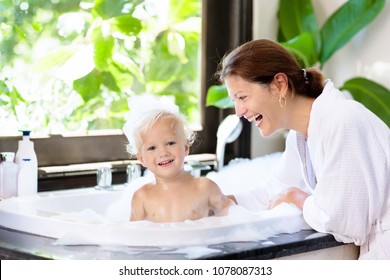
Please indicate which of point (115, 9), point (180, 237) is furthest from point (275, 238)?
point (115, 9)

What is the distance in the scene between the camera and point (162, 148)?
2.34 m

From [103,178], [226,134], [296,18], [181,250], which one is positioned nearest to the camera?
[181,250]

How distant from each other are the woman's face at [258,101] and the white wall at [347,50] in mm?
948

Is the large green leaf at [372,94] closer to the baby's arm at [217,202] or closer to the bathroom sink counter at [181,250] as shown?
the baby's arm at [217,202]

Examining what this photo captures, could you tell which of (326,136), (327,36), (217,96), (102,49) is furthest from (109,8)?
(326,136)

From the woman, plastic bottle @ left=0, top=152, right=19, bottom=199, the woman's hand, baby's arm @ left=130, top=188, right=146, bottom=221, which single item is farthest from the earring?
plastic bottle @ left=0, top=152, right=19, bottom=199

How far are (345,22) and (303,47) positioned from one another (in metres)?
0.19

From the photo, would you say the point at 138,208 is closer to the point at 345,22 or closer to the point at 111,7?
the point at 111,7

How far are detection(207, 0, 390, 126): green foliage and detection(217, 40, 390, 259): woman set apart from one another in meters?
0.68

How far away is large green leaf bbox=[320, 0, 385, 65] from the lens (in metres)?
2.98

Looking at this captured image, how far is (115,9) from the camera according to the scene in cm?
293

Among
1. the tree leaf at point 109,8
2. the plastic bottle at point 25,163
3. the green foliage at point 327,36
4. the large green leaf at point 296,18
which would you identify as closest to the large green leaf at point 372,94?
the green foliage at point 327,36

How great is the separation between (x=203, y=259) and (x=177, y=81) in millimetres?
1389

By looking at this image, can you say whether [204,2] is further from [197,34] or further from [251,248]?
[251,248]
